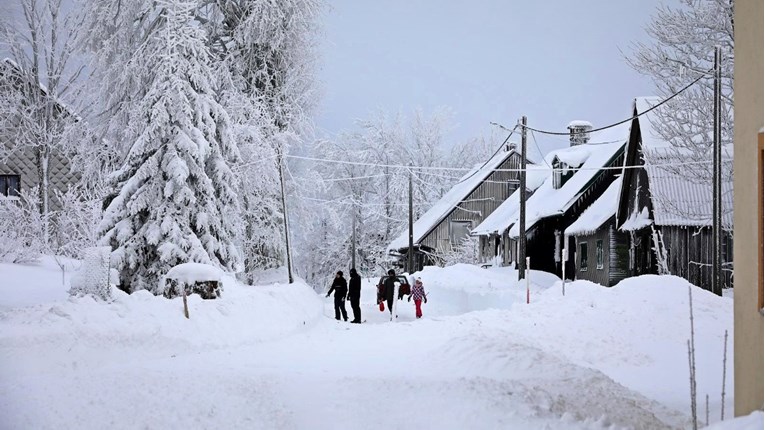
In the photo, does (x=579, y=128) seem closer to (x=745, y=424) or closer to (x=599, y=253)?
(x=599, y=253)

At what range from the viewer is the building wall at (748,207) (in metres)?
5.89

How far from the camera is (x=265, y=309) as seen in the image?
16031mm

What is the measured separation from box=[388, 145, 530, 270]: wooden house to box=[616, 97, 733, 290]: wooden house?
1894cm

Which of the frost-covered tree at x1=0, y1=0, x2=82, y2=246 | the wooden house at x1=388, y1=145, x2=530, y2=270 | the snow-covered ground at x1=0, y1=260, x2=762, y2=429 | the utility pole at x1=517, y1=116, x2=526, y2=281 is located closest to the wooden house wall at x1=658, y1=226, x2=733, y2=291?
the utility pole at x1=517, y1=116, x2=526, y2=281

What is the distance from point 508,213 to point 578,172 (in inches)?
239

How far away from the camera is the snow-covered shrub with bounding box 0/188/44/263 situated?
16.5 metres

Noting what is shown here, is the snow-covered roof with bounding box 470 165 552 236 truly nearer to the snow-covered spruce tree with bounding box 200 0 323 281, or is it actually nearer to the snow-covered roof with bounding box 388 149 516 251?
the snow-covered roof with bounding box 388 149 516 251

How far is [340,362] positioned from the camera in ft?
38.3

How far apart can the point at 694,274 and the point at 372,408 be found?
18.5 metres

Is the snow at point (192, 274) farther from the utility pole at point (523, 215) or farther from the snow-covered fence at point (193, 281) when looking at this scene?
the utility pole at point (523, 215)

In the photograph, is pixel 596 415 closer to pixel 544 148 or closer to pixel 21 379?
pixel 21 379

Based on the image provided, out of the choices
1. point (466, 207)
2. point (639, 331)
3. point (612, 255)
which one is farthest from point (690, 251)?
point (466, 207)

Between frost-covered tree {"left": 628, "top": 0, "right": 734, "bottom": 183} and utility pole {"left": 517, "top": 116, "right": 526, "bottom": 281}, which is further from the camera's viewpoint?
utility pole {"left": 517, "top": 116, "right": 526, "bottom": 281}

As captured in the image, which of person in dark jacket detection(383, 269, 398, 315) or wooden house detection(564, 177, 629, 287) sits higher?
wooden house detection(564, 177, 629, 287)
